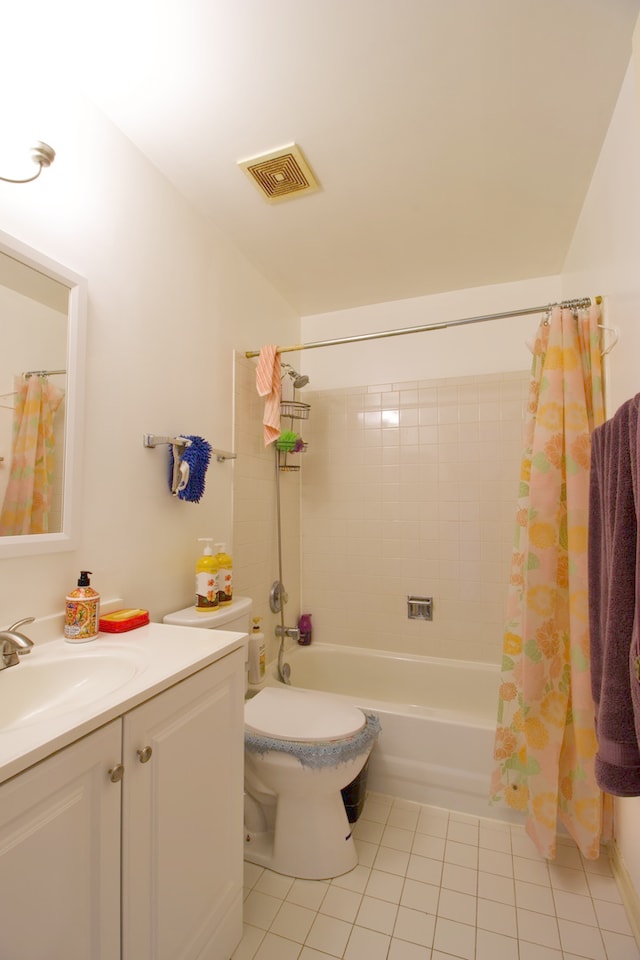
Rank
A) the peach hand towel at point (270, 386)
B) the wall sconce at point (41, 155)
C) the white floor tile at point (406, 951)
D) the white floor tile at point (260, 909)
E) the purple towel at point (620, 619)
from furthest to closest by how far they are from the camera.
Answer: the peach hand towel at point (270, 386) → the white floor tile at point (260, 909) → the white floor tile at point (406, 951) → the wall sconce at point (41, 155) → the purple towel at point (620, 619)

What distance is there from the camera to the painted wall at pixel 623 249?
1179 mm

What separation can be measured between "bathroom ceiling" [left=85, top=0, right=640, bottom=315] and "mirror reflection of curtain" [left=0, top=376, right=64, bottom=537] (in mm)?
922

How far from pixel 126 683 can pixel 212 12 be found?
156 centimetres

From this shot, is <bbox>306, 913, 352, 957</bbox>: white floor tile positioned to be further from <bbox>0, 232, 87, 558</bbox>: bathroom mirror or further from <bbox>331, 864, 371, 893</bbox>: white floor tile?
<bbox>0, 232, 87, 558</bbox>: bathroom mirror

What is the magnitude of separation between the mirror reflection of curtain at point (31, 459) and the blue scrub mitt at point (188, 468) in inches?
16.9

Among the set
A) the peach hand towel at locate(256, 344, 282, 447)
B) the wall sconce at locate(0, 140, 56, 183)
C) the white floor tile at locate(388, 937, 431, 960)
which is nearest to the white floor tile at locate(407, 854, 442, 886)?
the white floor tile at locate(388, 937, 431, 960)

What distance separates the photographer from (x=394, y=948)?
117 centimetres

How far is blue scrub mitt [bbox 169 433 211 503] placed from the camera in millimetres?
1505

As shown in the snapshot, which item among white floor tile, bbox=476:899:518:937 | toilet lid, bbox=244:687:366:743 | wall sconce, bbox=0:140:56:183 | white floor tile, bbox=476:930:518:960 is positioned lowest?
white floor tile, bbox=476:899:518:937

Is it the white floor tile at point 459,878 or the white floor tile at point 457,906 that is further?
the white floor tile at point 459,878

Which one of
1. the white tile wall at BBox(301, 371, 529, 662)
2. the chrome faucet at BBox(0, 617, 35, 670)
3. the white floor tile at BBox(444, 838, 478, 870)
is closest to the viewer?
the chrome faucet at BBox(0, 617, 35, 670)

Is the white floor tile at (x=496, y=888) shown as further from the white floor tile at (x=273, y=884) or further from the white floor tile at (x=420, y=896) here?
the white floor tile at (x=273, y=884)

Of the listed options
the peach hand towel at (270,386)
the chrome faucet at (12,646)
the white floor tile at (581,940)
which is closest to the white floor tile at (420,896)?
the white floor tile at (581,940)

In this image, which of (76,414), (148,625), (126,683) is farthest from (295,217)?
(126,683)
